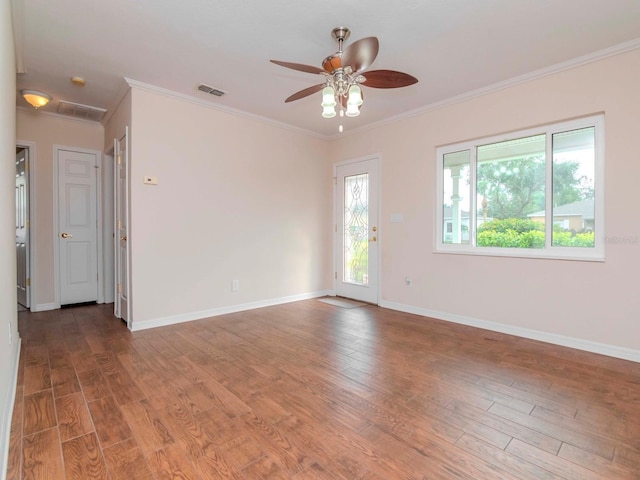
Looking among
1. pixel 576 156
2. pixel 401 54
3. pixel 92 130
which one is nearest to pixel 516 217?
pixel 576 156

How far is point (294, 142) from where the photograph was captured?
16.1 ft

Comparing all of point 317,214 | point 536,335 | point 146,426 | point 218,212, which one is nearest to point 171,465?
point 146,426

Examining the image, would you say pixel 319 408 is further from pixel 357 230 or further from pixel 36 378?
pixel 357 230

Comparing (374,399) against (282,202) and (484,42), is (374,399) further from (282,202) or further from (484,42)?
(282,202)

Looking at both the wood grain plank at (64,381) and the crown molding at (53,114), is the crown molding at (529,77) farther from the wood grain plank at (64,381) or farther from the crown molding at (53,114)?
the wood grain plank at (64,381)

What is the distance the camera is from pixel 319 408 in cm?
196

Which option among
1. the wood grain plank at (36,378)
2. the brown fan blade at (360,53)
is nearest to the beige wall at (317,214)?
the wood grain plank at (36,378)

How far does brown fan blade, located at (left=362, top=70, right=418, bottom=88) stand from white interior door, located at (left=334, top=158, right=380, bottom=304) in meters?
2.21

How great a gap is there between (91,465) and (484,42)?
3782 millimetres

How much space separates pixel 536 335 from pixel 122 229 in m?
4.61

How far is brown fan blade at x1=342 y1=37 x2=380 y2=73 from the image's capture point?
1953mm

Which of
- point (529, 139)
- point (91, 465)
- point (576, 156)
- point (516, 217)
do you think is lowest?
point (91, 465)

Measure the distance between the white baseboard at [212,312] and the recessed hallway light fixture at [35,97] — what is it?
2648 millimetres

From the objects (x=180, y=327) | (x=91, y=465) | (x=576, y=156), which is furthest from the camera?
(x=180, y=327)
